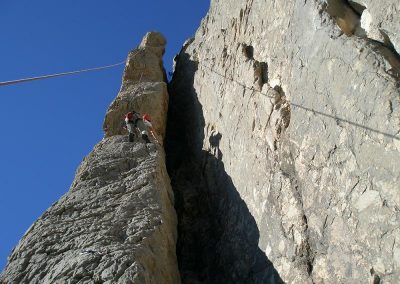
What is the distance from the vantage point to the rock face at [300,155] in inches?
286

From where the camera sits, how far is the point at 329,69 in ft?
29.2

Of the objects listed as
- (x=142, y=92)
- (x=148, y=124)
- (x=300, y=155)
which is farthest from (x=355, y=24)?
(x=142, y=92)

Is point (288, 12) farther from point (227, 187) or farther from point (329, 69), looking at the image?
point (227, 187)

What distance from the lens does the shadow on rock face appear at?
10.4 metres

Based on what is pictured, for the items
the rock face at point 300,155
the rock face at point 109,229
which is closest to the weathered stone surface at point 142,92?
the rock face at point 300,155

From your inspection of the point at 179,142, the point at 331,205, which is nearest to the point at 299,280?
the point at 331,205

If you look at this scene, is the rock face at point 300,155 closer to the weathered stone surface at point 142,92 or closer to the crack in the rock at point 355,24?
the crack in the rock at point 355,24

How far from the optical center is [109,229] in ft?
31.0

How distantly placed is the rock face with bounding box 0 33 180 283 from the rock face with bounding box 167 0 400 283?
162 cm

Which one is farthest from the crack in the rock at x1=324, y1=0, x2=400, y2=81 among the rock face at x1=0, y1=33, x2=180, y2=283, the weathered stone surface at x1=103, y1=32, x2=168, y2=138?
the weathered stone surface at x1=103, y1=32, x2=168, y2=138

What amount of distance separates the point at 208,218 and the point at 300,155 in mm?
4412

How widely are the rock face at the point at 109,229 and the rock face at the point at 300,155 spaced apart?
162 cm

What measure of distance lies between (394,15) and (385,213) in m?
3.46

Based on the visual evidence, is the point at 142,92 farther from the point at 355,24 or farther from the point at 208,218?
the point at 355,24
